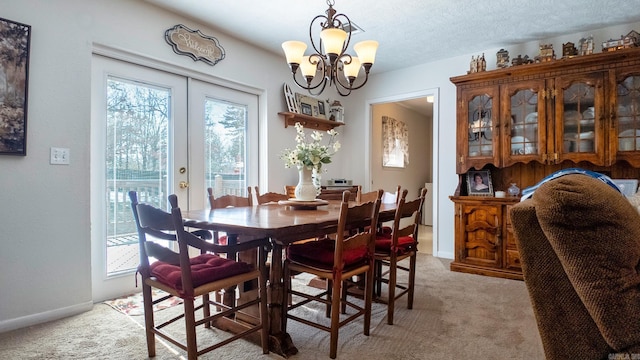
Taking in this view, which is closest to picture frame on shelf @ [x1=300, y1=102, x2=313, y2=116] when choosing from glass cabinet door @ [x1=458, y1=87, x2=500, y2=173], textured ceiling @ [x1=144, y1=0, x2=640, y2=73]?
textured ceiling @ [x1=144, y1=0, x2=640, y2=73]

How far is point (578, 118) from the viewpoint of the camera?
322 centimetres

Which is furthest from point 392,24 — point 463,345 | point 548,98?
point 463,345

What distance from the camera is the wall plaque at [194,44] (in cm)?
304

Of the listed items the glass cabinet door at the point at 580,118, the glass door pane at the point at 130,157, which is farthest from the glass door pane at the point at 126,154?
the glass cabinet door at the point at 580,118

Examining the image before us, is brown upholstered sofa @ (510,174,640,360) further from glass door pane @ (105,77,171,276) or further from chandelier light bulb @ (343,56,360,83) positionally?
glass door pane @ (105,77,171,276)

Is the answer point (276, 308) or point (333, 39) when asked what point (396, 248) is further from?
point (333, 39)

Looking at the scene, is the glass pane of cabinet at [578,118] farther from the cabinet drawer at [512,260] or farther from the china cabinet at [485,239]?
the cabinet drawer at [512,260]

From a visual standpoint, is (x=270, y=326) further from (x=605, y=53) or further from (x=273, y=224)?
(x=605, y=53)

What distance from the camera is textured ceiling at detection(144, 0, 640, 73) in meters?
2.88

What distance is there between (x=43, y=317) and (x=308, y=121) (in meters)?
3.06

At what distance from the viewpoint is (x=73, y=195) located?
2.44 meters

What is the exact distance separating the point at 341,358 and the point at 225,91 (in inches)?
106

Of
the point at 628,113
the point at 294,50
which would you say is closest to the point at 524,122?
the point at 628,113

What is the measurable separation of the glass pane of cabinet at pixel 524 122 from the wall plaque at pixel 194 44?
286 centimetres
